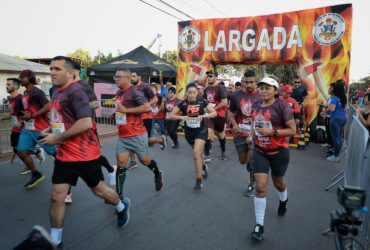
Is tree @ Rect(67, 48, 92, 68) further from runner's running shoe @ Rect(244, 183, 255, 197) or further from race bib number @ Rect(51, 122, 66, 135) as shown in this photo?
race bib number @ Rect(51, 122, 66, 135)

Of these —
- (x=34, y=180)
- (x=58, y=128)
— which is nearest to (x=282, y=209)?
(x=58, y=128)

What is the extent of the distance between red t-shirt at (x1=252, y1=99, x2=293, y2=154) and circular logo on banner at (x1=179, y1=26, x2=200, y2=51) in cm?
929

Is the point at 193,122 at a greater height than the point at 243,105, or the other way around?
the point at 243,105

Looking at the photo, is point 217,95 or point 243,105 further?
point 217,95

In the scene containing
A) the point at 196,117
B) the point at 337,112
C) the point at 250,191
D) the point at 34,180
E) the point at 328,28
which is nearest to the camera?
the point at 250,191

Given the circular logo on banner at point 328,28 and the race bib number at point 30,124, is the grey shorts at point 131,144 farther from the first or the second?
the circular logo on banner at point 328,28

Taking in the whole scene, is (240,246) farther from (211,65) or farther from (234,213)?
(211,65)

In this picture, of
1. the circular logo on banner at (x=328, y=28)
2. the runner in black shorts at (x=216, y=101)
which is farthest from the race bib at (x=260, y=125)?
the circular logo on banner at (x=328, y=28)

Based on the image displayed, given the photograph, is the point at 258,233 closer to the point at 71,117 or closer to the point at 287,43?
the point at 71,117

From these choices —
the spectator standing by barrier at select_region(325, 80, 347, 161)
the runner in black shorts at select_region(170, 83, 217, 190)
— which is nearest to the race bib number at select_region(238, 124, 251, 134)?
the runner in black shorts at select_region(170, 83, 217, 190)

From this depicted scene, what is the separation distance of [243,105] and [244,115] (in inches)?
7.2

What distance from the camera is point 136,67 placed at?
14.0 meters

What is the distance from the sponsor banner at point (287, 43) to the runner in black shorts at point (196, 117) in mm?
6626

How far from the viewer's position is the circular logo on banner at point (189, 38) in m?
12.4
